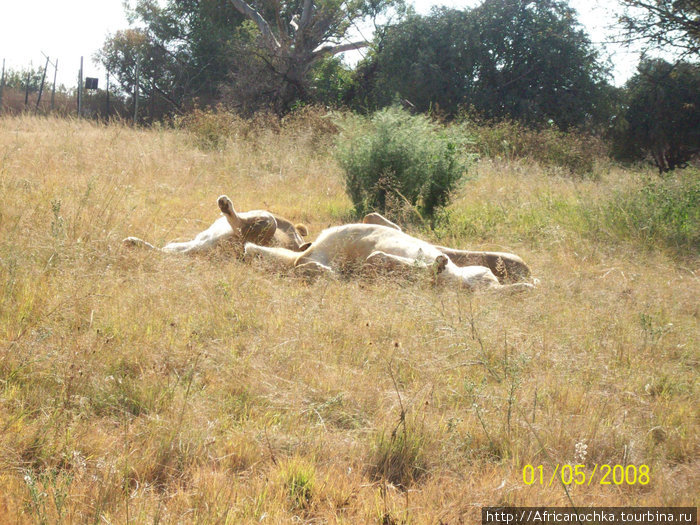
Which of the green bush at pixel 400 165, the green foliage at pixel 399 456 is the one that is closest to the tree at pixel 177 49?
the green bush at pixel 400 165

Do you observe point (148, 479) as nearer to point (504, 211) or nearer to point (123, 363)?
point (123, 363)

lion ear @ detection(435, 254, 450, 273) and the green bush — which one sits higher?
the green bush

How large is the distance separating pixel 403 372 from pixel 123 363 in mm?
1514

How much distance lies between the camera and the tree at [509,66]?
22.8 metres

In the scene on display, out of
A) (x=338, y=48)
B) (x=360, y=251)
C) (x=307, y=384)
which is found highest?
(x=338, y=48)

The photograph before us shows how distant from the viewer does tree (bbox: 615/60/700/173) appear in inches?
662

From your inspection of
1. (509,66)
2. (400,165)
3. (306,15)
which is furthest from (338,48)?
(400,165)

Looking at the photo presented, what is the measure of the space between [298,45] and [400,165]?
59.9ft

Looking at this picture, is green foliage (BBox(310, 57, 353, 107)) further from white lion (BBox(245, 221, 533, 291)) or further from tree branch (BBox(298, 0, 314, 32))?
white lion (BBox(245, 221, 533, 291))

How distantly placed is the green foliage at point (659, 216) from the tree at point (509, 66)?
1394cm

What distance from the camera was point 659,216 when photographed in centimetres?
808

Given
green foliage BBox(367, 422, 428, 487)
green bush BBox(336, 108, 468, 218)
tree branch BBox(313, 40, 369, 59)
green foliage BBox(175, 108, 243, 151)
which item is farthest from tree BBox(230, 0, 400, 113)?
green foliage BBox(367, 422, 428, 487)

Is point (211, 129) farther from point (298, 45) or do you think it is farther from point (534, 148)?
point (298, 45)

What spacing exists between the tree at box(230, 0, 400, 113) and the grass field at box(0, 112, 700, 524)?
19.5 metres
